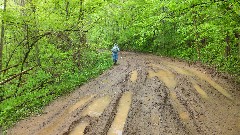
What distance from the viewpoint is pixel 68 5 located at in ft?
67.7

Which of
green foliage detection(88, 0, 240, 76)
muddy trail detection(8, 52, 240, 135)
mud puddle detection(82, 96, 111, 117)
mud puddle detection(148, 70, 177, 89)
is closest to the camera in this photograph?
muddy trail detection(8, 52, 240, 135)

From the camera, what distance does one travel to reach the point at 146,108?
1405 centimetres

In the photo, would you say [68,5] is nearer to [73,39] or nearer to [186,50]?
[73,39]

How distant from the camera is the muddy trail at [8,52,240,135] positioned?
12.1 meters

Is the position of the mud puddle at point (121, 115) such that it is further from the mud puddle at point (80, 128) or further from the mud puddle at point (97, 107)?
the mud puddle at point (80, 128)

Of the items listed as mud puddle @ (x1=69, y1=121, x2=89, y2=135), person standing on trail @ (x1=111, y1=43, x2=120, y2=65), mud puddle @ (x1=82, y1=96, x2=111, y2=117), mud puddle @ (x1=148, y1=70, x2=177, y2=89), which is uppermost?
person standing on trail @ (x1=111, y1=43, x2=120, y2=65)

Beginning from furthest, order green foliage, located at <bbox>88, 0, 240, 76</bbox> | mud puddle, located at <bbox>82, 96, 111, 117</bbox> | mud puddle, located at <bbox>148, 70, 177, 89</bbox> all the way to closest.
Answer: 1. mud puddle, located at <bbox>148, 70, 177, 89</bbox>
2. green foliage, located at <bbox>88, 0, 240, 76</bbox>
3. mud puddle, located at <bbox>82, 96, 111, 117</bbox>

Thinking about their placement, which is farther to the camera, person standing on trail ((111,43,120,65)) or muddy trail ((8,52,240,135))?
person standing on trail ((111,43,120,65))

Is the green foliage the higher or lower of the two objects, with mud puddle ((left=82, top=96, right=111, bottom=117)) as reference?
higher

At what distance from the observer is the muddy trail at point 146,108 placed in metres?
12.1

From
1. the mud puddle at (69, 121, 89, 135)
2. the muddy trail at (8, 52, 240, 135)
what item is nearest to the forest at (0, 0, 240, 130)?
the muddy trail at (8, 52, 240, 135)

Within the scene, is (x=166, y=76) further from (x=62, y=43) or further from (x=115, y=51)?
(x=62, y=43)

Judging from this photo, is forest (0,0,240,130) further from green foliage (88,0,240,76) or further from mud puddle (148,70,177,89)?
mud puddle (148,70,177,89)

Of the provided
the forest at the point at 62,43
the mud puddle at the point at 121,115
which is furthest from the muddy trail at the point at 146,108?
the forest at the point at 62,43
